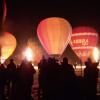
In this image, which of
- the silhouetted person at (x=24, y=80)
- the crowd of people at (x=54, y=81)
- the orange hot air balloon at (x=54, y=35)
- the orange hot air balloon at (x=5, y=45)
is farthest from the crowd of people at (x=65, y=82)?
the orange hot air balloon at (x=5, y=45)

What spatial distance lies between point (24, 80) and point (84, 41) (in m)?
17.3

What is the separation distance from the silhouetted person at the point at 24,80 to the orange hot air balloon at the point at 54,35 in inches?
581

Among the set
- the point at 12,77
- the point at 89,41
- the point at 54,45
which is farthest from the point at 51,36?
the point at 12,77

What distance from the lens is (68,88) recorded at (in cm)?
1187

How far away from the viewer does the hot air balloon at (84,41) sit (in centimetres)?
2991

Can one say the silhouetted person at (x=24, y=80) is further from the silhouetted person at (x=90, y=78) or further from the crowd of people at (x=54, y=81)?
the silhouetted person at (x=90, y=78)

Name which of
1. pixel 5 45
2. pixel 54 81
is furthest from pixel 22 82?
pixel 5 45

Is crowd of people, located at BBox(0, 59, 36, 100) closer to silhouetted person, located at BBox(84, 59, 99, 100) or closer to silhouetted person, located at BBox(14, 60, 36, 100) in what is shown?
silhouetted person, located at BBox(14, 60, 36, 100)

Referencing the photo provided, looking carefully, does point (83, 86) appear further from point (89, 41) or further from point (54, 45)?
point (89, 41)

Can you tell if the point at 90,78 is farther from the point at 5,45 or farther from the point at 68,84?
the point at 5,45

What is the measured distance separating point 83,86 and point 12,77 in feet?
8.29

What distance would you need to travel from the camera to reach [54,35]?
28.4 meters

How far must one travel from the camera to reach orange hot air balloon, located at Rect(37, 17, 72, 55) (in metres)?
28.1

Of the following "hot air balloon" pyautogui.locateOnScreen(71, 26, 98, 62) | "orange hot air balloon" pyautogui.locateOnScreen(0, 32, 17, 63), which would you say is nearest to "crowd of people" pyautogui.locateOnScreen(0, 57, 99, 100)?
"orange hot air balloon" pyautogui.locateOnScreen(0, 32, 17, 63)
